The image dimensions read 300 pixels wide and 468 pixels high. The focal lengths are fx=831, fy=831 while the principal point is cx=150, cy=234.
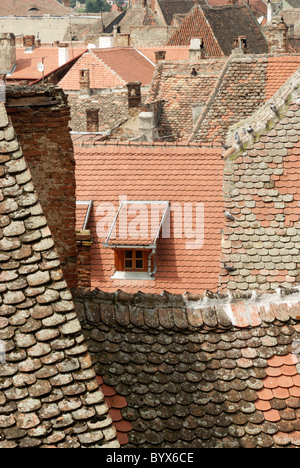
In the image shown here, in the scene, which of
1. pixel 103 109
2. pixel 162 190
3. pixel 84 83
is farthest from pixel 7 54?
pixel 162 190

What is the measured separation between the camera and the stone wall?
776cm

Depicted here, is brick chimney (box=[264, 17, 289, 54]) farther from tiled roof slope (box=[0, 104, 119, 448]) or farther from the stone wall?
tiled roof slope (box=[0, 104, 119, 448])

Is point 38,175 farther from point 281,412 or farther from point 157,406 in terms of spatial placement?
point 281,412

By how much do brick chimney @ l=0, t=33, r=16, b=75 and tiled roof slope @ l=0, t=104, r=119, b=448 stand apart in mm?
46543

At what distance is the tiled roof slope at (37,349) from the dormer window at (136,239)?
9.39 m

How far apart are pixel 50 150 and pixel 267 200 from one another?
18.6 feet

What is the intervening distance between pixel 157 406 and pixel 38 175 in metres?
2.65

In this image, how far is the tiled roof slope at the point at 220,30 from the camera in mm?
49594
